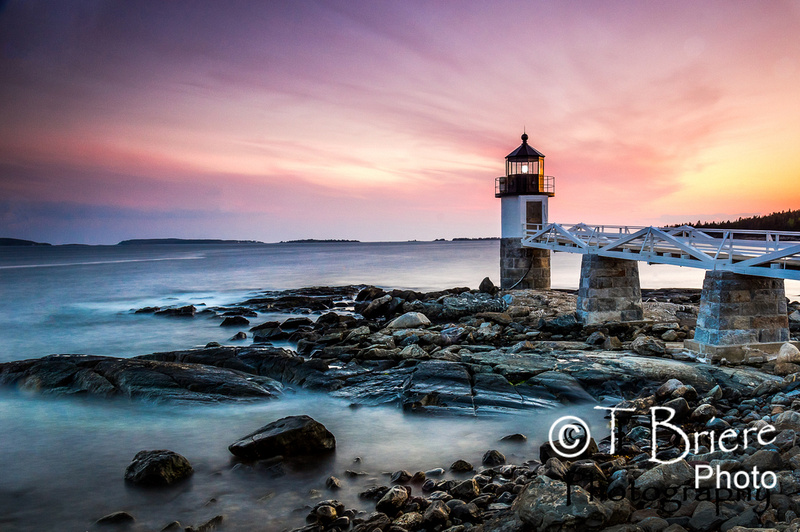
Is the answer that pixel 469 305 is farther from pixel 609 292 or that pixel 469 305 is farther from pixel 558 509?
pixel 558 509

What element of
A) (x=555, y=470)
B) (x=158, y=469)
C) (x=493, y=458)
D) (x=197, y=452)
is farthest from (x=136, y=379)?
(x=555, y=470)

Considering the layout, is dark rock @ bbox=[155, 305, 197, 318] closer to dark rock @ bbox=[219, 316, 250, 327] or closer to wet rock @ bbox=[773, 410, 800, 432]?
dark rock @ bbox=[219, 316, 250, 327]

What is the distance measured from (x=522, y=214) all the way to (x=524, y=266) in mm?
2238

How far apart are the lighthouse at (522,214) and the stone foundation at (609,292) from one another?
7415 mm

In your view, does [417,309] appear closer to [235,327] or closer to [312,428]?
[235,327]

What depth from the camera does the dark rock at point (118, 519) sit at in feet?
17.5

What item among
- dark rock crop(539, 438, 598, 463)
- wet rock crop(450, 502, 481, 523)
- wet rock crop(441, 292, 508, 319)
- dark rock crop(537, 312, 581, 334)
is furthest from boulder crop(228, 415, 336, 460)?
wet rock crop(441, 292, 508, 319)

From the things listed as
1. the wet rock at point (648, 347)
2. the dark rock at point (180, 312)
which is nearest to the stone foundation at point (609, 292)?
the wet rock at point (648, 347)

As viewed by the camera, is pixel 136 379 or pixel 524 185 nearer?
pixel 136 379

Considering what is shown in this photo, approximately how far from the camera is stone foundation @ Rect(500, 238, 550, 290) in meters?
21.8

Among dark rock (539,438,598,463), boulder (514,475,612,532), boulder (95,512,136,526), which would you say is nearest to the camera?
boulder (514,475,612,532)

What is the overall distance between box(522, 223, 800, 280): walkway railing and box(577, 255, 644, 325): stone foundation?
18.8 inches

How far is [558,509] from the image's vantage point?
12.8 feet

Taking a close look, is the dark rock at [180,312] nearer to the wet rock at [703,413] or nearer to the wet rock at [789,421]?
the wet rock at [703,413]
